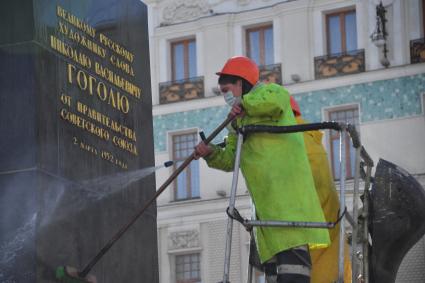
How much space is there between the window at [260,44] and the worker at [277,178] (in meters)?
26.9

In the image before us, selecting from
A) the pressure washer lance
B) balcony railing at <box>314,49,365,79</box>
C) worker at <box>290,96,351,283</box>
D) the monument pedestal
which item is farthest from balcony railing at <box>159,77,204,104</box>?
the pressure washer lance

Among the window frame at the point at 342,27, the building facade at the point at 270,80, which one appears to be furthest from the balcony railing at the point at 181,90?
the window frame at the point at 342,27

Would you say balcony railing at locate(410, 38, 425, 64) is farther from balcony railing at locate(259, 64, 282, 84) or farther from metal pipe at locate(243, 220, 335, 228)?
metal pipe at locate(243, 220, 335, 228)

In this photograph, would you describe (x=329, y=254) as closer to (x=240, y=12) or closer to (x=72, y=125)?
(x=72, y=125)

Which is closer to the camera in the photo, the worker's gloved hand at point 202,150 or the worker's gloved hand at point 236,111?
the worker's gloved hand at point 236,111

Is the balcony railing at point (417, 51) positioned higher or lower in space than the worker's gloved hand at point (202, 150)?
Answer: higher

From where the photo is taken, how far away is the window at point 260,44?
126ft

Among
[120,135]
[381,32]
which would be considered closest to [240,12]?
[381,32]

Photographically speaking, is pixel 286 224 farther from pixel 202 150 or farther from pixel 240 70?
pixel 240 70

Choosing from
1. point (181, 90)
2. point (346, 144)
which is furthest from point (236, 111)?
point (181, 90)

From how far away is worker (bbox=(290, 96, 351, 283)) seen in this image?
39.2 feet

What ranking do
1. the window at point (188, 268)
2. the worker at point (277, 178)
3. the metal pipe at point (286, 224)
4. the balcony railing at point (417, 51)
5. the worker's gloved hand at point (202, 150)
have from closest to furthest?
1. the metal pipe at point (286, 224)
2. the worker at point (277, 178)
3. the worker's gloved hand at point (202, 150)
4. the balcony railing at point (417, 51)
5. the window at point (188, 268)

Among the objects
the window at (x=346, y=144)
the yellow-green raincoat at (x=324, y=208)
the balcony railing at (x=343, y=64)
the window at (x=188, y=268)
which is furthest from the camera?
the window at (x=188, y=268)

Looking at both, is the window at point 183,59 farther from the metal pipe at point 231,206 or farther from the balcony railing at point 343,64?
the metal pipe at point 231,206
